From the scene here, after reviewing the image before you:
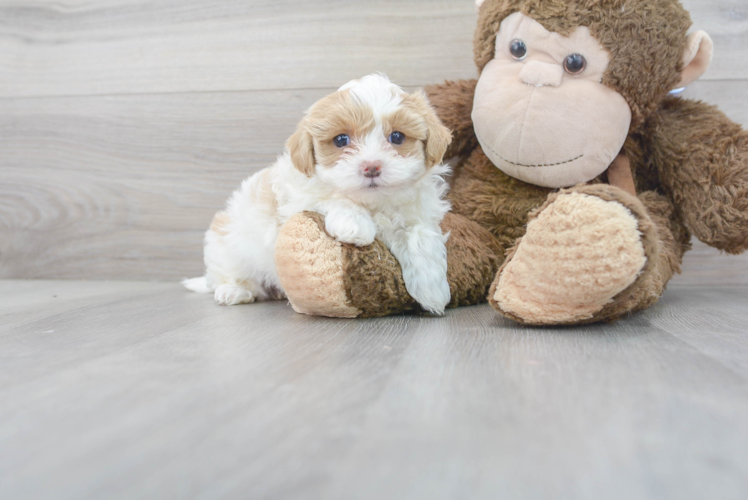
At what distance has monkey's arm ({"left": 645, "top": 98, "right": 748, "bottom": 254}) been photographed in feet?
3.53

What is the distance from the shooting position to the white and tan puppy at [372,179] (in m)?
0.96

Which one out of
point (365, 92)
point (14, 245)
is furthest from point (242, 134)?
point (14, 245)

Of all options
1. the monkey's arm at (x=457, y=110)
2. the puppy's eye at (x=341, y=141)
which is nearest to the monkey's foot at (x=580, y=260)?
the puppy's eye at (x=341, y=141)

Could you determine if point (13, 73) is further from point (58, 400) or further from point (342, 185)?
point (58, 400)

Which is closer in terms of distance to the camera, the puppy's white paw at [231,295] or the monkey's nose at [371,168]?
the monkey's nose at [371,168]

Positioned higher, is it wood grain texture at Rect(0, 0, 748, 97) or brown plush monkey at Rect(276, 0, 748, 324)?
wood grain texture at Rect(0, 0, 748, 97)

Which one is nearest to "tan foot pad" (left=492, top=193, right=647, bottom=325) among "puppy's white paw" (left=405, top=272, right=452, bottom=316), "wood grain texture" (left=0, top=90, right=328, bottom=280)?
"puppy's white paw" (left=405, top=272, right=452, bottom=316)

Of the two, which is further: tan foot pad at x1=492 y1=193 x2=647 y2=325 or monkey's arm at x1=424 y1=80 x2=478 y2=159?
monkey's arm at x1=424 y1=80 x2=478 y2=159

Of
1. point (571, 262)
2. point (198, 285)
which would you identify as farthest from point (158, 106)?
point (571, 262)

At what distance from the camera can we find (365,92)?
0.97 meters

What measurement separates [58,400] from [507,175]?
94 centimetres

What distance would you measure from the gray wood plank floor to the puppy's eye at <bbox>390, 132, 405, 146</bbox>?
324 mm

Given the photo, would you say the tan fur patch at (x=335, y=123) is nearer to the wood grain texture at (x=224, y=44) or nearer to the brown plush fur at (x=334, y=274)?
the brown plush fur at (x=334, y=274)

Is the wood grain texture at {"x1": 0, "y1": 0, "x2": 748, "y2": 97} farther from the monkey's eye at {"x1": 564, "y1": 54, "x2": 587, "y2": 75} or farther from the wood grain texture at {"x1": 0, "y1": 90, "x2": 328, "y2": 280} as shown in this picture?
the monkey's eye at {"x1": 564, "y1": 54, "x2": 587, "y2": 75}
